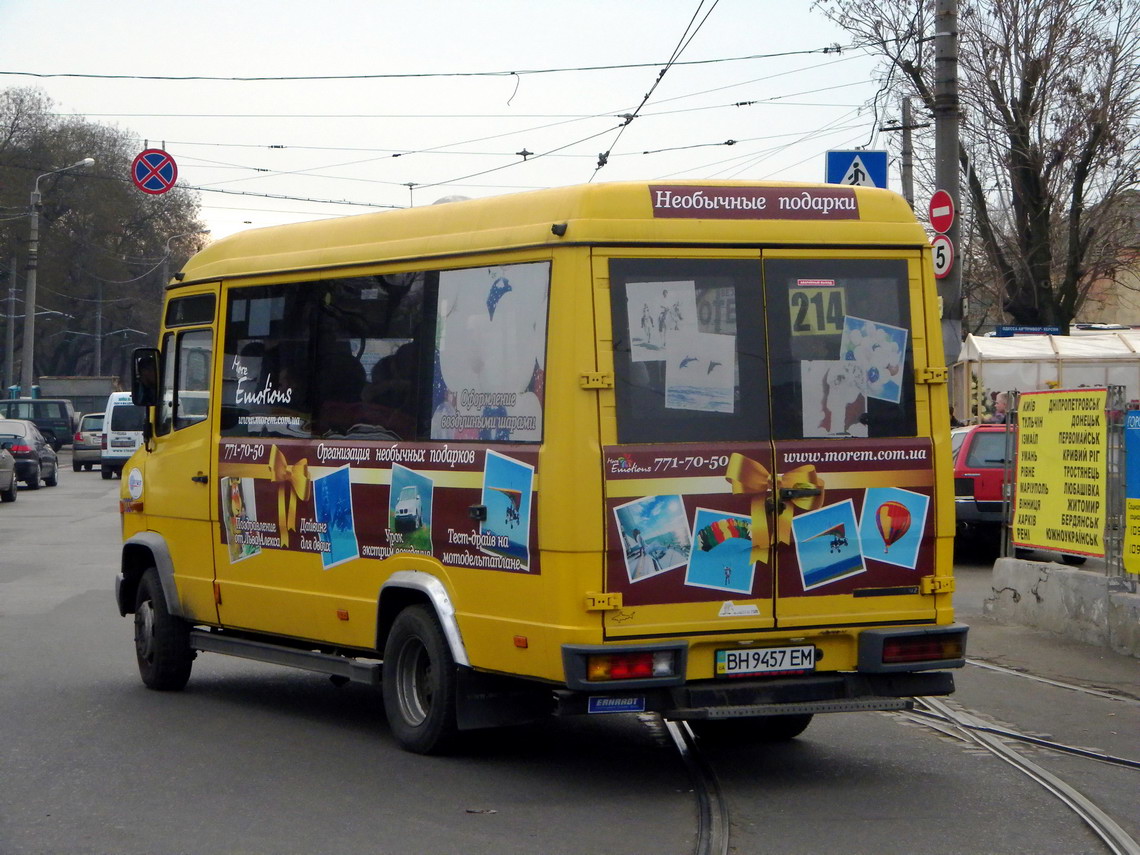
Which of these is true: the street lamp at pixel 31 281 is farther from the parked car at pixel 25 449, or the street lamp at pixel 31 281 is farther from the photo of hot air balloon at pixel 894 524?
the photo of hot air balloon at pixel 894 524

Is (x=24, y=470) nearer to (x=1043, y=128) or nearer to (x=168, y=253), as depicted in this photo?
(x=1043, y=128)

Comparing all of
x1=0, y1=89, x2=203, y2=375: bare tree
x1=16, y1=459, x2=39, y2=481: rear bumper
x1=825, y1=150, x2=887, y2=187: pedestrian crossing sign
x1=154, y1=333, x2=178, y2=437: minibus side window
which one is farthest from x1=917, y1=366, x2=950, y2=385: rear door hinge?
x1=0, y1=89, x2=203, y2=375: bare tree

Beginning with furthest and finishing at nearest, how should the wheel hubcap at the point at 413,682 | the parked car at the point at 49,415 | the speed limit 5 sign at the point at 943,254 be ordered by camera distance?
the parked car at the point at 49,415 → the speed limit 5 sign at the point at 943,254 → the wheel hubcap at the point at 413,682

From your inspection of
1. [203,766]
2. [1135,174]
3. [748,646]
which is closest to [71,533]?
[203,766]

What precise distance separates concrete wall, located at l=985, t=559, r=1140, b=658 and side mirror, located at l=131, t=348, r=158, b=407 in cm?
666

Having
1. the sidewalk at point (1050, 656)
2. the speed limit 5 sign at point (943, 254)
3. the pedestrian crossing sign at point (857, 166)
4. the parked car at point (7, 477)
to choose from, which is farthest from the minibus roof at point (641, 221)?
the parked car at point (7, 477)

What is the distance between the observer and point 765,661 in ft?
22.4

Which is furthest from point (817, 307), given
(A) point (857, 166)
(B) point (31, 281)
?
(B) point (31, 281)

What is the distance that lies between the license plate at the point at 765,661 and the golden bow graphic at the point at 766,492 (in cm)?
40

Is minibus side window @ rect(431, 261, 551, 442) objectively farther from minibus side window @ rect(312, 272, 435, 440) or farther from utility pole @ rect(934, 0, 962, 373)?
utility pole @ rect(934, 0, 962, 373)

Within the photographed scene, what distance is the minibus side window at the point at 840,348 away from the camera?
273 inches

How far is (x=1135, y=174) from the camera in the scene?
33.7 metres

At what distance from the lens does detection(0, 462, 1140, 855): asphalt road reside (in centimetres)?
596

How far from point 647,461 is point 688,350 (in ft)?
1.75
